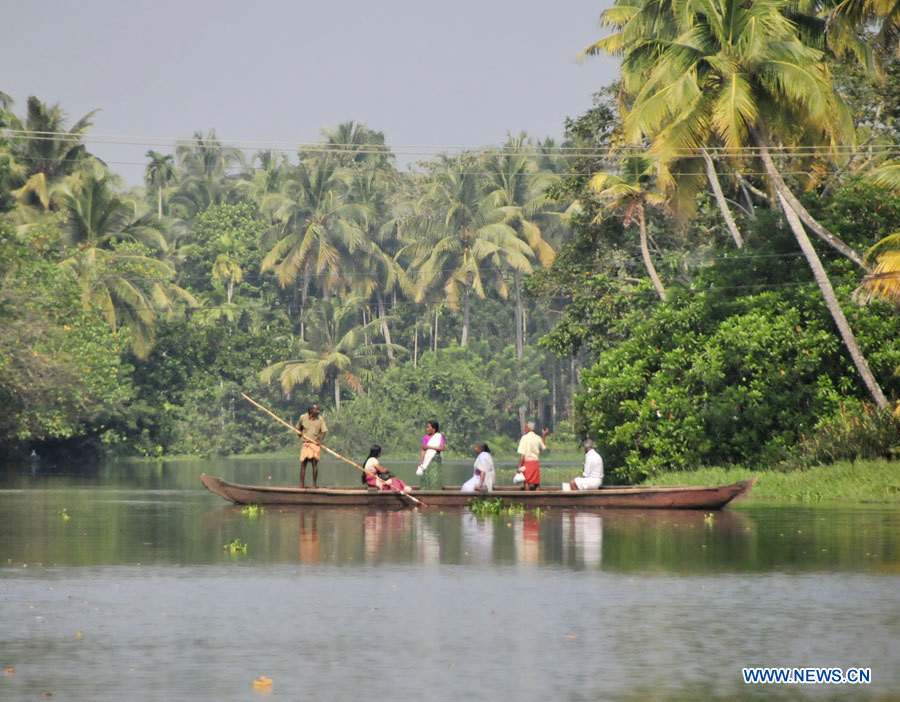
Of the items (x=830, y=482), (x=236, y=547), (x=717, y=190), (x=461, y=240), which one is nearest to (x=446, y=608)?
(x=236, y=547)

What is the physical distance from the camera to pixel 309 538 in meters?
21.4

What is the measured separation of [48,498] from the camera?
33156mm

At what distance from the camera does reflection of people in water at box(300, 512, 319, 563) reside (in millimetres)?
18500

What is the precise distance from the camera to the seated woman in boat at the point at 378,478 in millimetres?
27625

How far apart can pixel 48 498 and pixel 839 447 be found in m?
18.0

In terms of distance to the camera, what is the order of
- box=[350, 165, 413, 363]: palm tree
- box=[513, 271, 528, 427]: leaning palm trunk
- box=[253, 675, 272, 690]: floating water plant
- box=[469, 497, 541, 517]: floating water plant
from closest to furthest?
box=[253, 675, 272, 690]: floating water plant
box=[469, 497, 541, 517]: floating water plant
box=[513, 271, 528, 427]: leaning palm trunk
box=[350, 165, 413, 363]: palm tree

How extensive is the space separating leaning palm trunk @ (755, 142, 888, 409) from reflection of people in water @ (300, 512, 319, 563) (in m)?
13.1

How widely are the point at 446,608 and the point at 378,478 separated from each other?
13737mm

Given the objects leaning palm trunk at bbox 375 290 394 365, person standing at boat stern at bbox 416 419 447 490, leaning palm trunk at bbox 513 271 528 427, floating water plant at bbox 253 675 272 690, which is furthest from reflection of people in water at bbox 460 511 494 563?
leaning palm trunk at bbox 375 290 394 365

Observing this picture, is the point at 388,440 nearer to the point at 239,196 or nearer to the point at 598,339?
the point at 239,196

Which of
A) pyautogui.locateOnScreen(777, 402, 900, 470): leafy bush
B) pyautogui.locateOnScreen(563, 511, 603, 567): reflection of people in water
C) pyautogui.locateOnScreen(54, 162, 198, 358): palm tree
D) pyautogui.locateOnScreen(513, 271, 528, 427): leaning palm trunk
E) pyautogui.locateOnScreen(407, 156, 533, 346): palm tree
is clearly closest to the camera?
pyautogui.locateOnScreen(563, 511, 603, 567): reflection of people in water

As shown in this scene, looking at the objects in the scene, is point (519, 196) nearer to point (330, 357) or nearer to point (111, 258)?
point (330, 357)

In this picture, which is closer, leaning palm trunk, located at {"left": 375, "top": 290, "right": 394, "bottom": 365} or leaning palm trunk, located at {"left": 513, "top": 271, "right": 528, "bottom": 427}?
leaning palm trunk, located at {"left": 513, "top": 271, "right": 528, "bottom": 427}

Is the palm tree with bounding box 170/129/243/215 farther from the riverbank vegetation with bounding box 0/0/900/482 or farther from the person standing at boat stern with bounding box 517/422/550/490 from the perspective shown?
the person standing at boat stern with bounding box 517/422/550/490
